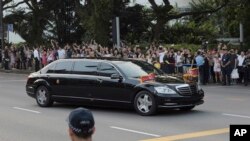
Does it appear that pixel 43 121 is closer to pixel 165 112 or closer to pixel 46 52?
pixel 165 112

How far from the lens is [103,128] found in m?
11.6

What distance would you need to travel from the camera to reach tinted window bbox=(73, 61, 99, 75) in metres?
14.7

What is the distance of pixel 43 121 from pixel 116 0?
972 inches

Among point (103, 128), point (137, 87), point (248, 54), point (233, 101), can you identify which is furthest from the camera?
point (248, 54)

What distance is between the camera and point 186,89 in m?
13.5

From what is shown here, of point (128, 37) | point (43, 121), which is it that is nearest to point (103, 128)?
point (43, 121)

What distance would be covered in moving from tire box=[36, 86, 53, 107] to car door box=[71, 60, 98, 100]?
1.06 m

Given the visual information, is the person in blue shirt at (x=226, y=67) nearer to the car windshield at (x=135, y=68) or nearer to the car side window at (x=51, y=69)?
the car windshield at (x=135, y=68)

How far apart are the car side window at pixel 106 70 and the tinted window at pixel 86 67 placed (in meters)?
0.20

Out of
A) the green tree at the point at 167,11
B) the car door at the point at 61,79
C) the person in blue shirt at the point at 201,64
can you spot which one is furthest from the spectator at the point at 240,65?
the green tree at the point at 167,11

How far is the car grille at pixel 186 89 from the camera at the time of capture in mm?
13375

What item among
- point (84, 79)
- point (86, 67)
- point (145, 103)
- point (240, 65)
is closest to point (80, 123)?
point (145, 103)

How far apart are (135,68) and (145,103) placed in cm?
127

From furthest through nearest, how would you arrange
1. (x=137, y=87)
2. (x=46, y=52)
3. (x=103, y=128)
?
(x=46, y=52)
(x=137, y=87)
(x=103, y=128)
